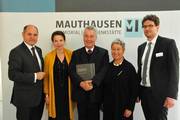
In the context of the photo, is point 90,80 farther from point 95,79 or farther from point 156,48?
point 156,48

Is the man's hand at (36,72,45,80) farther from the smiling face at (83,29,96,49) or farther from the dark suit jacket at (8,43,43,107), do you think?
the smiling face at (83,29,96,49)

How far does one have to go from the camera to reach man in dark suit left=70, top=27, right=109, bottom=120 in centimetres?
301

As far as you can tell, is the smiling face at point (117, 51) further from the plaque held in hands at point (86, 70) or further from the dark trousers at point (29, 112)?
the dark trousers at point (29, 112)

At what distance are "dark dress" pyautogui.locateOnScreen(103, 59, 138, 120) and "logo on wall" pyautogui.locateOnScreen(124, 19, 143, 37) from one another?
0.56 metres

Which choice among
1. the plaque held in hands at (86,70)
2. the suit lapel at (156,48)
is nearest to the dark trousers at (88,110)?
the plaque held in hands at (86,70)

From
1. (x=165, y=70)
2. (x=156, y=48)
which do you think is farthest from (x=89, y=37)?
(x=165, y=70)

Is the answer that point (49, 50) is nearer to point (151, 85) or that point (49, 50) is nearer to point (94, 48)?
point (94, 48)

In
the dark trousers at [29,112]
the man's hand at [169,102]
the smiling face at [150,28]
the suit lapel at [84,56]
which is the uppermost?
the smiling face at [150,28]

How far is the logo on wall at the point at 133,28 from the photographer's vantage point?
331cm

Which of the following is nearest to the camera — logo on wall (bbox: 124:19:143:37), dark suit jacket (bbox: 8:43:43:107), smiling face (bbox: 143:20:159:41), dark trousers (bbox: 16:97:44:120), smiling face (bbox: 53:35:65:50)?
smiling face (bbox: 143:20:159:41)

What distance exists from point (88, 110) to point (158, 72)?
0.91 m

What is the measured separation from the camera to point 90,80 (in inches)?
121

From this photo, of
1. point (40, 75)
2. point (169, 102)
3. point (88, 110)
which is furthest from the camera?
point (88, 110)

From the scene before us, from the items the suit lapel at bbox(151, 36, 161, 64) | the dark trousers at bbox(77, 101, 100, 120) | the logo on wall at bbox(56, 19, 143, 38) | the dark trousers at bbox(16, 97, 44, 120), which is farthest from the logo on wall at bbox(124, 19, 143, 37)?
the dark trousers at bbox(16, 97, 44, 120)
